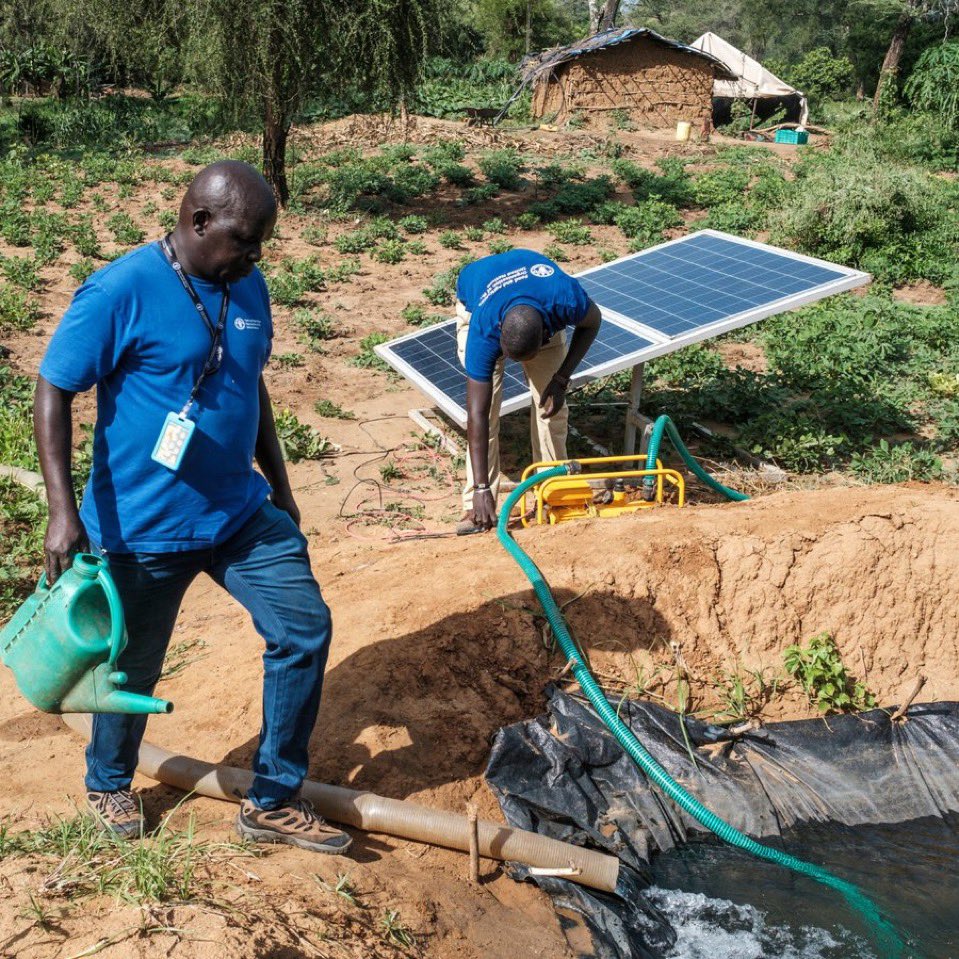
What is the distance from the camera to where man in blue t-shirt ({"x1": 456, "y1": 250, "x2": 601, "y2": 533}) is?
5.84 m

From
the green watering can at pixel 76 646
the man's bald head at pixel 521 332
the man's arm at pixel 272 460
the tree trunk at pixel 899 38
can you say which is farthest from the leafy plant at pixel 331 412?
the tree trunk at pixel 899 38

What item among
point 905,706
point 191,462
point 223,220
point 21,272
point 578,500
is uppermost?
point 223,220

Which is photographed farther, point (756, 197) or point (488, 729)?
point (756, 197)

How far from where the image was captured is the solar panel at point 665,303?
7254 millimetres

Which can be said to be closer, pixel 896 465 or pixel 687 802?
pixel 687 802

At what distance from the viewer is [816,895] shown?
13.3 feet

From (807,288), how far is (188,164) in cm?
1395

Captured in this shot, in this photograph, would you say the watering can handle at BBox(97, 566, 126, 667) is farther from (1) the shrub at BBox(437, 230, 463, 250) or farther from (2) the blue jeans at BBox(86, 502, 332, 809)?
(1) the shrub at BBox(437, 230, 463, 250)

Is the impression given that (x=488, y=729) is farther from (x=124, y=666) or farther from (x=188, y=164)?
(x=188, y=164)

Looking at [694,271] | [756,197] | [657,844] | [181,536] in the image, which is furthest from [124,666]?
[756,197]

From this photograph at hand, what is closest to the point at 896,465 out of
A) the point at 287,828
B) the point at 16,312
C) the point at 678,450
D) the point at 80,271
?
the point at 678,450

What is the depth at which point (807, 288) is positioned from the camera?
7.51 meters

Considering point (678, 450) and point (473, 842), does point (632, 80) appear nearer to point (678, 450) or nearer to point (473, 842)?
point (678, 450)

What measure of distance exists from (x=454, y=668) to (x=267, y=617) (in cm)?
169
